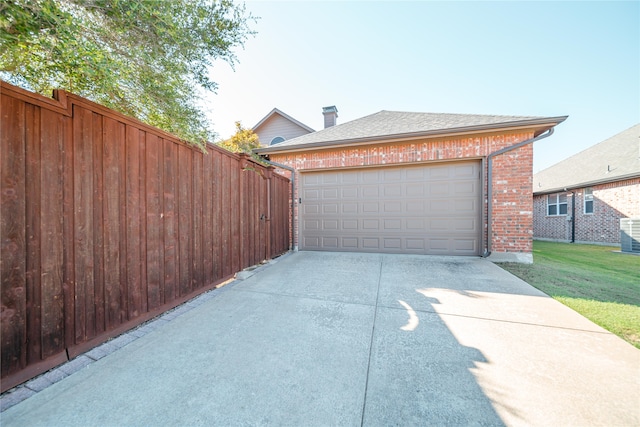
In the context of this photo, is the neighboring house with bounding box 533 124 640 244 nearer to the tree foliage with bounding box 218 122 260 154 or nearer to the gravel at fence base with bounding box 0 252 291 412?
the gravel at fence base with bounding box 0 252 291 412

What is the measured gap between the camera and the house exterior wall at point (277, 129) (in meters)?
13.2

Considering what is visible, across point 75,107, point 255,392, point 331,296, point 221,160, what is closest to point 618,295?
point 331,296

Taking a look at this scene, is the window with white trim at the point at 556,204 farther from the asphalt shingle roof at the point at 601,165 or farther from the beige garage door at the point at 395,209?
the beige garage door at the point at 395,209

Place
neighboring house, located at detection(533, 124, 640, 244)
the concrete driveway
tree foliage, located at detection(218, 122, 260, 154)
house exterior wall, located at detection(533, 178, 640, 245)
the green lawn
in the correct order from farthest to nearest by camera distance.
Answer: tree foliage, located at detection(218, 122, 260, 154) < neighboring house, located at detection(533, 124, 640, 244) < house exterior wall, located at detection(533, 178, 640, 245) < the green lawn < the concrete driveway

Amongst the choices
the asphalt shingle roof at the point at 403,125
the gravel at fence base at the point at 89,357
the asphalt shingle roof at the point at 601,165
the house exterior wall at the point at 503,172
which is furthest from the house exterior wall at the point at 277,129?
the asphalt shingle roof at the point at 601,165

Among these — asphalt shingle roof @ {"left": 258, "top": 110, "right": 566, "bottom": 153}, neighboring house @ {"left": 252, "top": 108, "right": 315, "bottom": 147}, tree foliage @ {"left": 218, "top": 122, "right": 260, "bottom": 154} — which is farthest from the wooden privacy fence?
neighboring house @ {"left": 252, "top": 108, "right": 315, "bottom": 147}

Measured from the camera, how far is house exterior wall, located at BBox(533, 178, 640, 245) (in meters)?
8.56

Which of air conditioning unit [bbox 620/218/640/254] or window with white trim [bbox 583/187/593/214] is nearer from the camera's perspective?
air conditioning unit [bbox 620/218/640/254]

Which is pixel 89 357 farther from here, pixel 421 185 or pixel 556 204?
pixel 556 204

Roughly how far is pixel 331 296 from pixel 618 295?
13.8ft

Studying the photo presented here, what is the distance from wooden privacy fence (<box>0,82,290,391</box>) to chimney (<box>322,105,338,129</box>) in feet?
31.0

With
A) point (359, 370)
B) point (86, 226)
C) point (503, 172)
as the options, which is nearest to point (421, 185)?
point (503, 172)

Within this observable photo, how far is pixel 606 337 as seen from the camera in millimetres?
2250

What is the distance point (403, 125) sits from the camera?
21.6 ft
